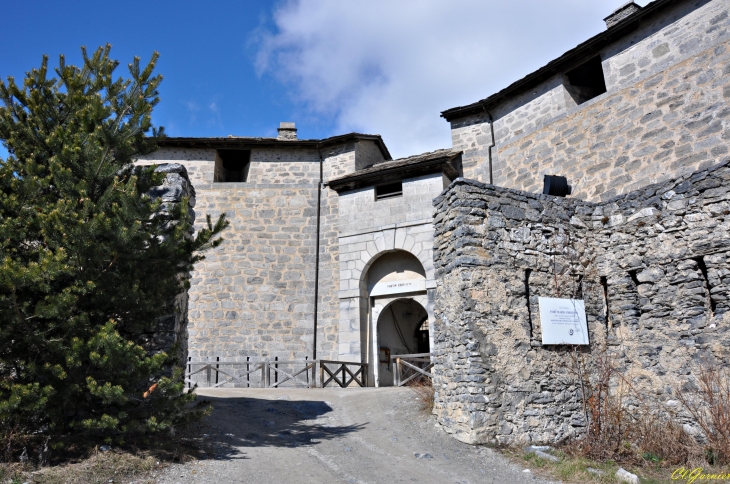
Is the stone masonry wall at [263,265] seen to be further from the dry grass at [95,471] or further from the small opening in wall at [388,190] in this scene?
the dry grass at [95,471]

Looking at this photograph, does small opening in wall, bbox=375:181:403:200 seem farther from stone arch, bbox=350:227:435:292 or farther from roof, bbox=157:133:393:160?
roof, bbox=157:133:393:160

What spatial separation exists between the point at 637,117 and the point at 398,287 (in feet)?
22.6

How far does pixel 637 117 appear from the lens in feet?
37.6

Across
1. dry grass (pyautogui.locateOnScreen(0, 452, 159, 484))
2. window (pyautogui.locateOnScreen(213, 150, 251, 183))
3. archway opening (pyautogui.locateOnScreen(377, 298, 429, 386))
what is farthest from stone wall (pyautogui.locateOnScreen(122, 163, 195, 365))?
window (pyautogui.locateOnScreen(213, 150, 251, 183))

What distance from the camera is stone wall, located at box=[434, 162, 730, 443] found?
6574 millimetres

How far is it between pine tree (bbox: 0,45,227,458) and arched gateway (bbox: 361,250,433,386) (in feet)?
27.8

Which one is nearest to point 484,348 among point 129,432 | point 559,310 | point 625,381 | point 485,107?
point 559,310

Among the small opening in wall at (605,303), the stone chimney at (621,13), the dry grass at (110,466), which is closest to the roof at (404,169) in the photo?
the stone chimney at (621,13)

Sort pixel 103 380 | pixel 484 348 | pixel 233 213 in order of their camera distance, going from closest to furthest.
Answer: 1. pixel 103 380
2. pixel 484 348
3. pixel 233 213

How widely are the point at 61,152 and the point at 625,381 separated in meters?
7.22

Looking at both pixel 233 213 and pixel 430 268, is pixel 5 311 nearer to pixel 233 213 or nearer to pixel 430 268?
pixel 430 268

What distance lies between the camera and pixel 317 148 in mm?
16797

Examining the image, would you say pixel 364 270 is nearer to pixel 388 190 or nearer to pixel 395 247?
pixel 395 247

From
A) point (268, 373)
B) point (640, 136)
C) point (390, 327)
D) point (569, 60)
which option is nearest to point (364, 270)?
point (390, 327)
